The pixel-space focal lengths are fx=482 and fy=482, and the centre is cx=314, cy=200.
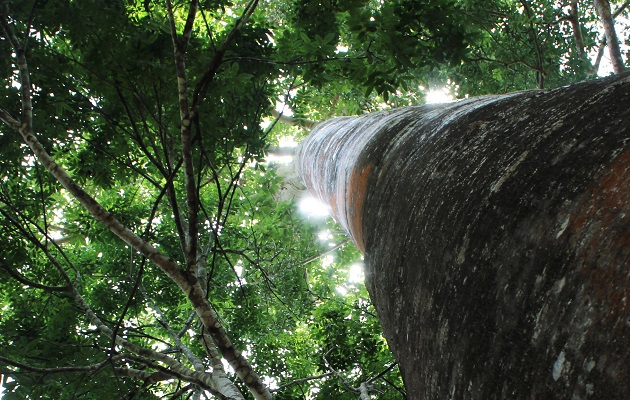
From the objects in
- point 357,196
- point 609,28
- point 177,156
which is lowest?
point 357,196

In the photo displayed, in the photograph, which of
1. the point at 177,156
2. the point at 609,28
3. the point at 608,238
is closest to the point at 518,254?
the point at 608,238

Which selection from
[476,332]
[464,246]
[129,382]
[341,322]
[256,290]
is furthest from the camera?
[256,290]

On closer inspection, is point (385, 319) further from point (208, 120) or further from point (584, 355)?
point (208, 120)

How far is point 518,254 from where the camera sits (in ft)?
2.21

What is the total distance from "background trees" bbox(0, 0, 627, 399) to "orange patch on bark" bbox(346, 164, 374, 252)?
0.46 metres

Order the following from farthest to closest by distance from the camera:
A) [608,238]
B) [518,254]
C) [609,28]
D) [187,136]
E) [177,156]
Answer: [609,28] → [177,156] → [187,136] → [518,254] → [608,238]

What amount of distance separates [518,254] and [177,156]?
2.39m

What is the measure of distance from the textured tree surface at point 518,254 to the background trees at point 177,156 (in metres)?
0.88

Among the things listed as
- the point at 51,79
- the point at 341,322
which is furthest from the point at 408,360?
the point at 341,322

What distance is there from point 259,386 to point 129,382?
2.65 metres

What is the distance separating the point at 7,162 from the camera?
3.64 m

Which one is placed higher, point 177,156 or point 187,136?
point 177,156

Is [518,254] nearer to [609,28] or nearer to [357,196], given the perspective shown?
[357,196]

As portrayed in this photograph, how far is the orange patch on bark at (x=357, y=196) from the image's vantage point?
1.75m
